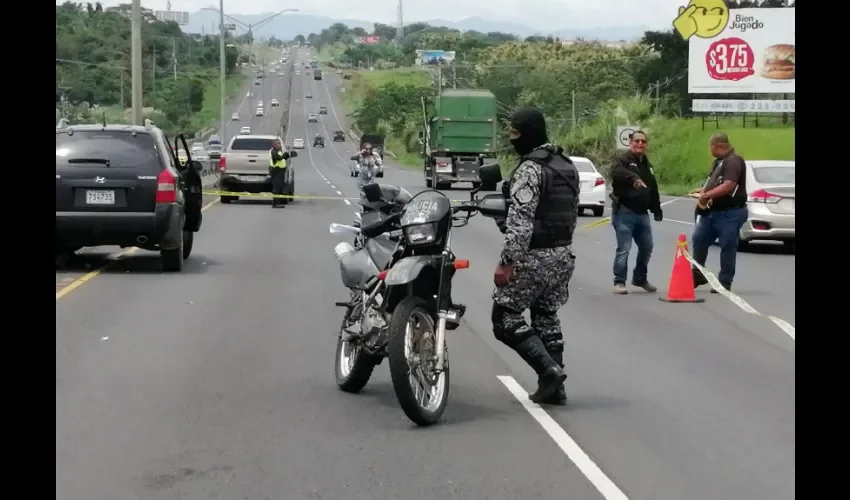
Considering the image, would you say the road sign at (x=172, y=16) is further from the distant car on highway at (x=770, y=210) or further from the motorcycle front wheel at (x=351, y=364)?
the motorcycle front wheel at (x=351, y=364)

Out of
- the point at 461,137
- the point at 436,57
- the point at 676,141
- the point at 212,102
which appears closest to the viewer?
the point at 461,137

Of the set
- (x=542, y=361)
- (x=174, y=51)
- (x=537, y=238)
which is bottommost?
(x=542, y=361)

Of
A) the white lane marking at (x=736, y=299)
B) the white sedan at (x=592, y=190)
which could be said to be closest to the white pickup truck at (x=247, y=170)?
the white sedan at (x=592, y=190)

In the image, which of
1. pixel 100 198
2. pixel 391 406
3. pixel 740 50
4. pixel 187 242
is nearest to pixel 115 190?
pixel 100 198

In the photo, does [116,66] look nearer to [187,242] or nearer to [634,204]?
[187,242]

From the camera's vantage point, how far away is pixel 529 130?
8.16 meters

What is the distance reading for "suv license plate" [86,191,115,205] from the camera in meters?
15.6

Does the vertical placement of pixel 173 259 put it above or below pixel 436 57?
below

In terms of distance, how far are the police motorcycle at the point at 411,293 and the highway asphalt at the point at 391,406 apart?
282 mm

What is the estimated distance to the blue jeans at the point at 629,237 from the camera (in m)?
15.0

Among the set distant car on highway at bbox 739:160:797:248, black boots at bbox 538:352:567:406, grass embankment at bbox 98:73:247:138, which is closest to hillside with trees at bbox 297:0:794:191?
grass embankment at bbox 98:73:247:138

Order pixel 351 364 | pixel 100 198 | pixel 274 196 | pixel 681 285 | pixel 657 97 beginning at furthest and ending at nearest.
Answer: pixel 657 97 → pixel 274 196 → pixel 100 198 → pixel 681 285 → pixel 351 364

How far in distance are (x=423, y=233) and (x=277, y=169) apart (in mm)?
24847
